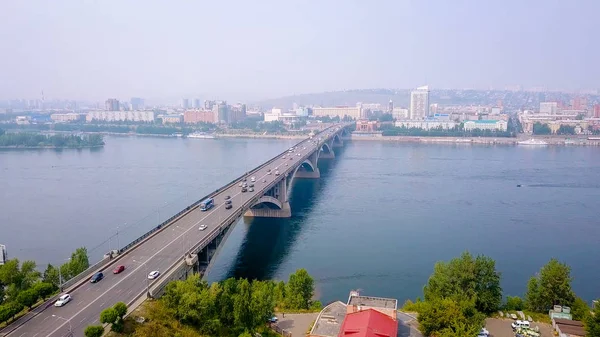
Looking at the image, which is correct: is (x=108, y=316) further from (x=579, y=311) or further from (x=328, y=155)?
(x=328, y=155)

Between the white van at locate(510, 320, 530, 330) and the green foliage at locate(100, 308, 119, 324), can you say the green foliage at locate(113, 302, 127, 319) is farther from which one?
the white van at locate(510, 320, 530, 330)

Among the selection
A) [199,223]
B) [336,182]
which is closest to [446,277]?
[199,223]

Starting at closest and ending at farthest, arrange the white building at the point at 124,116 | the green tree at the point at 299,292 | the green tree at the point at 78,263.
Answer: the green tree at the point at 299,292, the green tree at the point at 78,263, the white building at the point at 124,116

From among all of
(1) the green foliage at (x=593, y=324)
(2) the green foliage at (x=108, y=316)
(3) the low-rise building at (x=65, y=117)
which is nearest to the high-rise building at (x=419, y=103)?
(3) the low-rise building at (x=65, y=117)

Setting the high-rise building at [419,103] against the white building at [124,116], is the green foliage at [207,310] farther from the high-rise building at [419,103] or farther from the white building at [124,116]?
the high-rise building at [419,103]

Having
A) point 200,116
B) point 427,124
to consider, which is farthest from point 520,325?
point 200,116

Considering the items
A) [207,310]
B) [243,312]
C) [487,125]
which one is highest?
[487,125]
